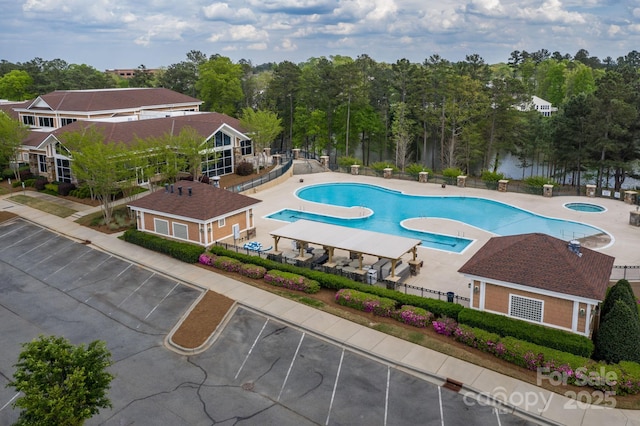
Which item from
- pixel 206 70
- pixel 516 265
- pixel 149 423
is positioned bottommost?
pixel 149 423

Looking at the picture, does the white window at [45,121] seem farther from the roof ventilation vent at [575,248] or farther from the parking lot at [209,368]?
the roof ventilation vent at [575,248]

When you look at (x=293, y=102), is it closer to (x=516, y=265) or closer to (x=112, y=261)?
(x=112, y=261)

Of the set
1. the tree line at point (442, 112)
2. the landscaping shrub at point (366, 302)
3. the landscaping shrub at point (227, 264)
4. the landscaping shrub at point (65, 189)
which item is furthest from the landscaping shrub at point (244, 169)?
the landscaping shrub at point (366, 302)

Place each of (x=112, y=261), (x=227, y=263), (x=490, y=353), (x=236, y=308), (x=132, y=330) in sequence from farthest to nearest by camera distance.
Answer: (x=112, y=261) < (x=227, y=263) < (x=236, y=308) < (x=132, y=330) < (x=490, y=353)

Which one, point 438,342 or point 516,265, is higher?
point 516,265

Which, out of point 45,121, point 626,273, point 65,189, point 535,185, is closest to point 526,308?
point 626,273

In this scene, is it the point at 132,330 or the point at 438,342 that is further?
the point at 132,330

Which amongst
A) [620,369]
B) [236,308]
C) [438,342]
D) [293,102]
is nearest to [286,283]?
[236,308]
